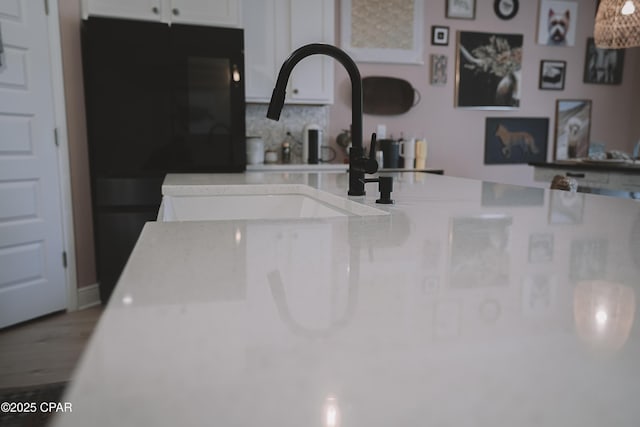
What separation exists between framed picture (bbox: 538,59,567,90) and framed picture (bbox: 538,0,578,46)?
0.19 meters

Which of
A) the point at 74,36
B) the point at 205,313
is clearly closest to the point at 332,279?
the point at 205,313

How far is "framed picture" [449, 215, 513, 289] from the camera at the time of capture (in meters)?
0.52

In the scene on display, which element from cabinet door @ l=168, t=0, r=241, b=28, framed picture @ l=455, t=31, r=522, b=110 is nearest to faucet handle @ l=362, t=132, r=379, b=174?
cabinet door @ l=168, t=0, r=241, b=28

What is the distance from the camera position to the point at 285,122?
159 inches

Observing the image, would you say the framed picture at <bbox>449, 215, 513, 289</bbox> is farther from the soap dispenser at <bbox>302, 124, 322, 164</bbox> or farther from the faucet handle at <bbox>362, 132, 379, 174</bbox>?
the soap dispenser at <bbox>302, 124, 322, 164</bbox>

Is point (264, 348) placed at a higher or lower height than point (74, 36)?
lower

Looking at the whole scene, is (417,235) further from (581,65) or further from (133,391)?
(581,65)

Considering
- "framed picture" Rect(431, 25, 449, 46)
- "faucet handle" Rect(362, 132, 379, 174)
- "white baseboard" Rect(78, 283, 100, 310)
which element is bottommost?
"white baseboard" Rect(78, 283, 100, 310)

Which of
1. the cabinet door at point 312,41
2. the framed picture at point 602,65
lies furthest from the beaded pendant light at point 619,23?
the framed picture at point 602,65

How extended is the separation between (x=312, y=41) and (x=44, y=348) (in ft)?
8.70

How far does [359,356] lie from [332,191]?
1170 mm

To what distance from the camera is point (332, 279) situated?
1.69 ft

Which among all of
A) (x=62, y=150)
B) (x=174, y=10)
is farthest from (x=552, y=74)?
(x=62, y=150)

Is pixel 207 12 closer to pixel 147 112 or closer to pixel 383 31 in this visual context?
pixel 147 112
